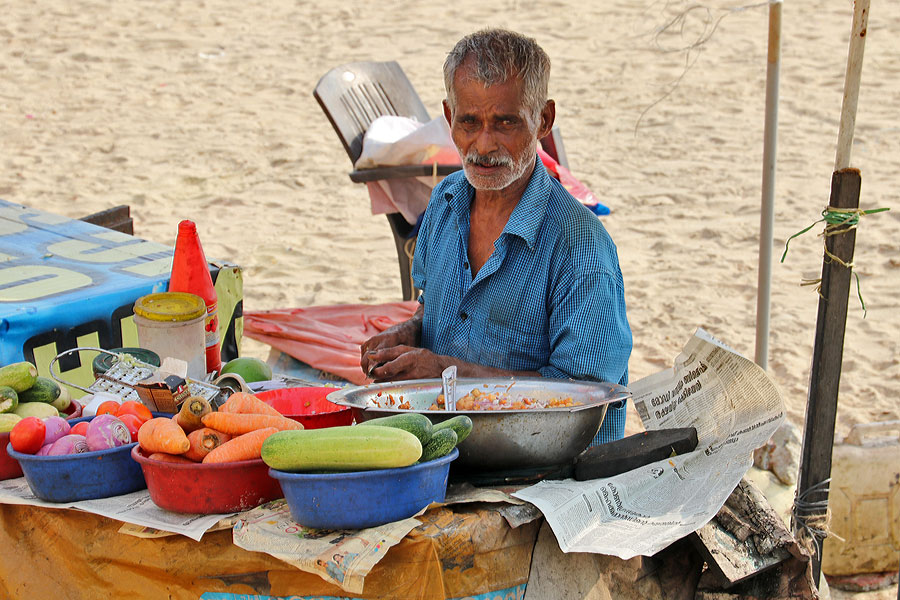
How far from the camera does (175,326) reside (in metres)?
2.22

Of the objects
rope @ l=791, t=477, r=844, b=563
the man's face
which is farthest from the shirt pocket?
rope @ l=791, t=477, r=844, b=563

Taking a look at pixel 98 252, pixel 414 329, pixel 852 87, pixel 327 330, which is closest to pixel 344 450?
pixel 414 329

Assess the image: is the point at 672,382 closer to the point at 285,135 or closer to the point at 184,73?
the point at 285,135

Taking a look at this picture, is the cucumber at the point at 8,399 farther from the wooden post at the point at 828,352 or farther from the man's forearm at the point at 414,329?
the wooden post at the point at 828,352

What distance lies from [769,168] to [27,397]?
238 cm

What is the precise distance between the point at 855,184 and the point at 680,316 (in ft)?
8.68

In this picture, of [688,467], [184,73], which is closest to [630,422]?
[688,467]

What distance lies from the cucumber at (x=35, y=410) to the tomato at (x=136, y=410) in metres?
0.14

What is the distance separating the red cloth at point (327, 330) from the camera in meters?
3.48

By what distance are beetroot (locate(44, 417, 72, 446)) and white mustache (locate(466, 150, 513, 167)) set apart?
1.08m

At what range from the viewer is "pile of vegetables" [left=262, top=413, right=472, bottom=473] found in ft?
5.14

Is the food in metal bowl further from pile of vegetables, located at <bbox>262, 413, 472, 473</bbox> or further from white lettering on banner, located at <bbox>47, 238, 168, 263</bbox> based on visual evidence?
white lettering on banner, located at <bbox>47, 238, 168, 263</bbox>

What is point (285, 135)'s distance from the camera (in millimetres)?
7344

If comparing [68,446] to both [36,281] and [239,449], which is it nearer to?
[239,449]
